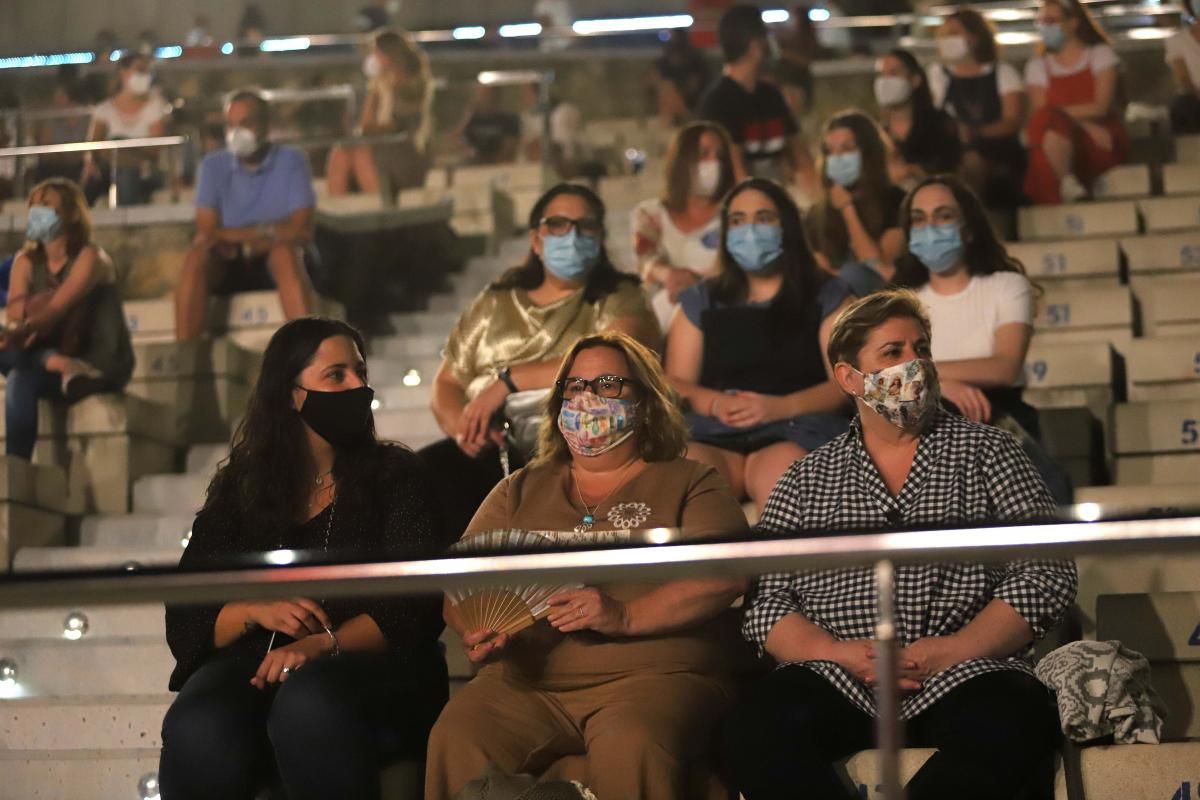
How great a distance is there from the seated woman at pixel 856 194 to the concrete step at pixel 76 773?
10.3 ft

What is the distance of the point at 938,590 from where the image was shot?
324 cm

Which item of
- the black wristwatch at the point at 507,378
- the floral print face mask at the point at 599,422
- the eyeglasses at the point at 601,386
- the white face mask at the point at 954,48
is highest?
the white face mask at the point at 954,48

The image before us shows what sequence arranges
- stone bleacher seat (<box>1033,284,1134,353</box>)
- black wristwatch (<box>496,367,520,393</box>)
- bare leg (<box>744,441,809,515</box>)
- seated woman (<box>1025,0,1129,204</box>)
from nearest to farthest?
bare leg (<box>744,441,809,515</box>), black wristwatch (<box>496,367,520,393</box>), stone bleacher seat (<box>1033,284,1134,353</box>), seated woman (<box>1025,0,1129,204</box>)

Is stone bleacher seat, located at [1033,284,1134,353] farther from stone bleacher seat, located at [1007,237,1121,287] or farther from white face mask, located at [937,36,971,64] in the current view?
white face mask, located at [937,36,971,64]

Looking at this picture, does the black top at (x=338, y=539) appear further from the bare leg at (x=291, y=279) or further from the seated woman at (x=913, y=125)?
the seated woman at (x=913, y=125)

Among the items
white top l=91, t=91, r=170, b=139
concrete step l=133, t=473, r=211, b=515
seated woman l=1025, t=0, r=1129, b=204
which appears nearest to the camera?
concrete step l=133, t=473, r=211, b=515

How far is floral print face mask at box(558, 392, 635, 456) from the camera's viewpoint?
362 centimetres

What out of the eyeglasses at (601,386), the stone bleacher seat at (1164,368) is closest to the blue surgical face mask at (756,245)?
the eyeglasses at (601,386)

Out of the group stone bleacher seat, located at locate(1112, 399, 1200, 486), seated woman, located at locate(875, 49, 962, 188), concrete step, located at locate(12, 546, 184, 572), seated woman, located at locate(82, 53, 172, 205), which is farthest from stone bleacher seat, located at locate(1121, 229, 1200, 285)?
seated woman, located at locate(82, 53, 172, 205)

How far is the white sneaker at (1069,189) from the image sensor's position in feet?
23.1

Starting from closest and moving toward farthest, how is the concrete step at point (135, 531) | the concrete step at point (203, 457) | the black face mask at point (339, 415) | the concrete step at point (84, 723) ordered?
the concrete step at point (84, 723), the black face mask at point (339, 415), the concrete step at point (135, 531), the concrete step at point (203, 457)

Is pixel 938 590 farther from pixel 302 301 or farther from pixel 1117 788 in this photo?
pixel 302 301

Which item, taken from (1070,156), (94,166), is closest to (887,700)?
(1070,156)

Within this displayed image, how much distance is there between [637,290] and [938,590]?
1.69m
